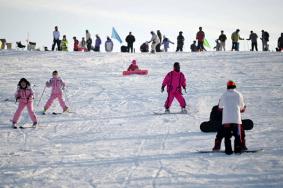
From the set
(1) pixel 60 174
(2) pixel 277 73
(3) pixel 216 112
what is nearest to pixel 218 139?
(3) pixel 216 112

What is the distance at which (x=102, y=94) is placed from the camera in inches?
715

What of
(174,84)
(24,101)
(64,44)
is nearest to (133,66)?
(174,84)

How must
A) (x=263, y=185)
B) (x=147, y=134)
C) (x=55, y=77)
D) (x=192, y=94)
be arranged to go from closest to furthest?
1. (x=263, y=185)
2. (x=147, y=134)
3. (x=55, y=77)
4. (x=192, y=94)

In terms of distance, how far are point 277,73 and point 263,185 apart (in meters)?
17.3

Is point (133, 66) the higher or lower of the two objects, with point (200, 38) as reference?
lower

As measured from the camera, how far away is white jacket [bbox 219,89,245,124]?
28.0 feet

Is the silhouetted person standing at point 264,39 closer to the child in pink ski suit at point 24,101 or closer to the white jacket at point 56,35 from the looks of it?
the white jacket at point 56,35

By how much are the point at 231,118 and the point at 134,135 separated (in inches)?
118

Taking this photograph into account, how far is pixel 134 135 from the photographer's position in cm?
1075

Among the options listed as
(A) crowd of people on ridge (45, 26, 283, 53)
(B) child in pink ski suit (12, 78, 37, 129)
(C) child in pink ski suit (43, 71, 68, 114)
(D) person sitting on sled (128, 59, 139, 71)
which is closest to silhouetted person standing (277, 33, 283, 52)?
(A) crowd of people on ridge (45, 26, 283, 53)

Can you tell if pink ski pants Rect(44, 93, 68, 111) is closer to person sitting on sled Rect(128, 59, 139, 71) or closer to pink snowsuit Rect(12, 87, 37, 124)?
pink snowsuit Rect(12, 87, 37, 124)

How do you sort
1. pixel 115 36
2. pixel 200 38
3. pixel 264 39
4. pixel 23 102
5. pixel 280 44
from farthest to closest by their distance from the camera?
1. pixel 115 36
2. pixel 264 39
3. pixel 280 44
4. pixel 200 38
5. pixel 23 102

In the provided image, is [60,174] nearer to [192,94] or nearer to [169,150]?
[169,150]

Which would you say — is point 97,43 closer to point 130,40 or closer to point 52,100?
point 130,40
